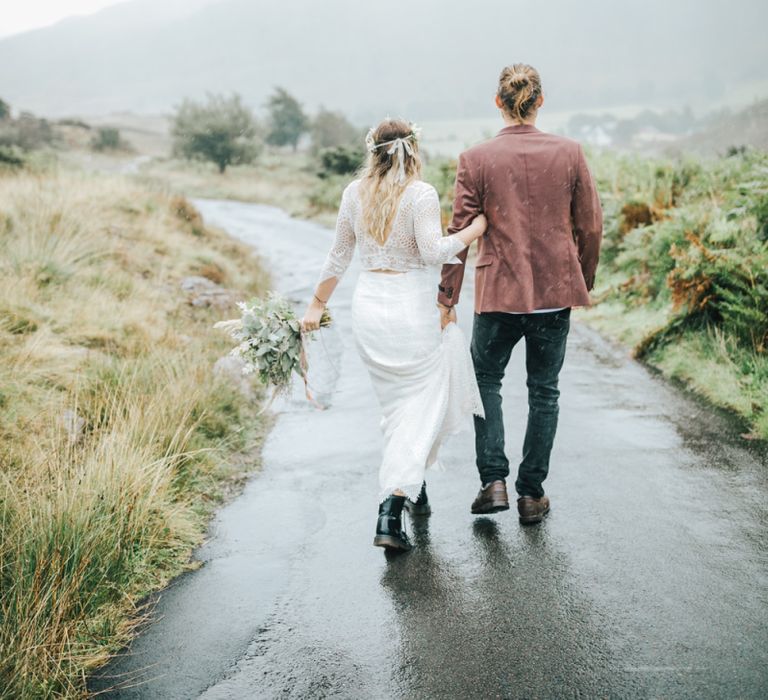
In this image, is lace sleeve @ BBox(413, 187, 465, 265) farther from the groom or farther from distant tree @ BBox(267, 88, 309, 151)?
distant tree @ BBox(267, 88, 309, 151)

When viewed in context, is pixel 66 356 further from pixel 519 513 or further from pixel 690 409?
pixel 690 409

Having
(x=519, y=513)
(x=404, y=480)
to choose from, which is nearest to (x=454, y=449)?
(x=519, y=513)

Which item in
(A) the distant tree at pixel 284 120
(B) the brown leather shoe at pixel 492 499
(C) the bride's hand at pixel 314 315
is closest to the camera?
(B) the brown leather shoe at pixel 492 499

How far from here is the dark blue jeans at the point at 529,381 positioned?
12.5ft

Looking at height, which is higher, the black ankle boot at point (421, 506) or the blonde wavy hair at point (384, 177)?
the blonde wavy hair at point (384, 177)

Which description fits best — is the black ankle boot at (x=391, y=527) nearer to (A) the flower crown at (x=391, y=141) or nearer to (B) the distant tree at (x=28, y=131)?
(A) the flower crown at (x=391, y=141)

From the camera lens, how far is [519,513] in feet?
13.0

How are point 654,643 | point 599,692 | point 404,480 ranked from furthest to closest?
point 404,480
point 654,643
point 599,692

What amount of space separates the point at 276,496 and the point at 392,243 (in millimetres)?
2013

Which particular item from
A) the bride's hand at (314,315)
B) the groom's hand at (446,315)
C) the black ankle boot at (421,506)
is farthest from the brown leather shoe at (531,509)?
the bride's hand at (314,315)

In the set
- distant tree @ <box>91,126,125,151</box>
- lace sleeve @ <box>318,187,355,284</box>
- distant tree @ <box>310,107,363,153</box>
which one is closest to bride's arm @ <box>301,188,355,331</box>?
lace sleeve @ <box>318,187,355,284</box>

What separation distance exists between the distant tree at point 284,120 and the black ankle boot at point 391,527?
79.3 metres

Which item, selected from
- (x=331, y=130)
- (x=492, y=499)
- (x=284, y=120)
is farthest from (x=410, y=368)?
(x=284, y=120)

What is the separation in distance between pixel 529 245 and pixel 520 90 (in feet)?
2.67
